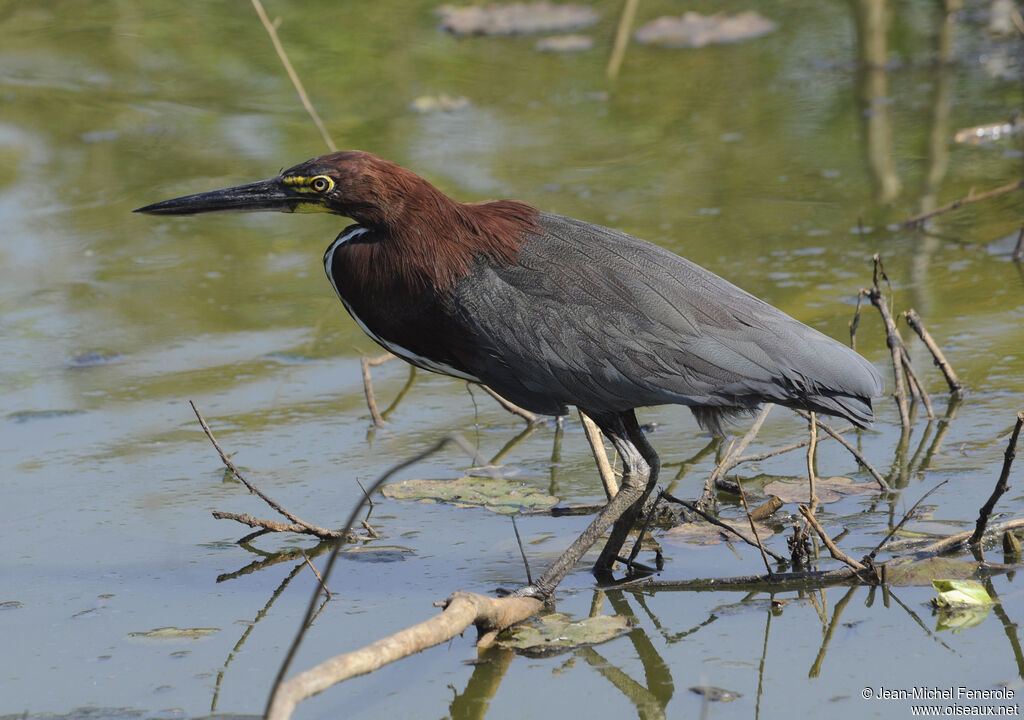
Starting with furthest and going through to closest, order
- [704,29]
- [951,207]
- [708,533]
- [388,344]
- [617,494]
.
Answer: [704,29] < [951,207] < [388,344] < [708,533] < [617,494]

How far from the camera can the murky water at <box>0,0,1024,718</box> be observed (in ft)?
12.3

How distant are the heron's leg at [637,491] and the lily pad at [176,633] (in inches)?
50.7

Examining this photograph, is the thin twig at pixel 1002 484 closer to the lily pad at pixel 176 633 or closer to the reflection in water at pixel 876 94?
the lily pad at pixel 176 633

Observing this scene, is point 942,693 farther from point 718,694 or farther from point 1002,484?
point 1002,484

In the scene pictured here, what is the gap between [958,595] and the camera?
377 cm

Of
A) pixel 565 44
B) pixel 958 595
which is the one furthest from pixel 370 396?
pixel 565 44

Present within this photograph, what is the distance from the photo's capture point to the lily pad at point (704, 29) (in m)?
11.6

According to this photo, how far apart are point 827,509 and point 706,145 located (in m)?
5.11

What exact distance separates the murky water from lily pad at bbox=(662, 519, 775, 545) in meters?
0.07

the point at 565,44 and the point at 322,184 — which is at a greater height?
the point at 322,184

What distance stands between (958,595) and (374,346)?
3524 mm

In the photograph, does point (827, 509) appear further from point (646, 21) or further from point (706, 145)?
point (646, 21)

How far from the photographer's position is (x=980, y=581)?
3.93 metres

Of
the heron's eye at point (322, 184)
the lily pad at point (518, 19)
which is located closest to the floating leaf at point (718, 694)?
the heron's eye at point (322, 184)
